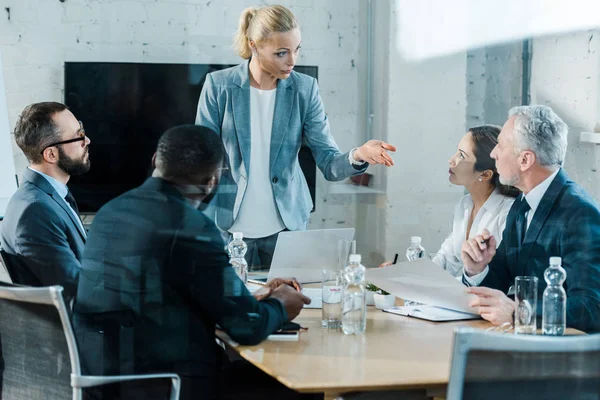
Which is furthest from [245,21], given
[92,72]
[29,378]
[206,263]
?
[29,378]

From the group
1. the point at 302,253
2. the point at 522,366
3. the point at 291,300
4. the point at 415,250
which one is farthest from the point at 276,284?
the point at 522,366

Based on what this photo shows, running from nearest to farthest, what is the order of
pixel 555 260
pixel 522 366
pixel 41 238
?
pixel 522 366, pixel 555 260, pixel 41 238

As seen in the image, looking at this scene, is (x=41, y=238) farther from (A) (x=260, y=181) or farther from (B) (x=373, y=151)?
(B) (x=373, y=151)

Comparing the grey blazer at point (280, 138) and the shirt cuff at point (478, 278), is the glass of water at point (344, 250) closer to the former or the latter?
the grey blazer at point (280, 138)

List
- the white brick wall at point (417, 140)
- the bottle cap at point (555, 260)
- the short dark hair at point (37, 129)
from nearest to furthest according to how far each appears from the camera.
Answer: the bottle cap at point (555, 260) < the short dark hair at point (37, 129) < the white brick wall at point (417, 140)

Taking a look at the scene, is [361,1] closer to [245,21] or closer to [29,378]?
[245,21]

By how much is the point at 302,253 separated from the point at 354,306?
0.48m

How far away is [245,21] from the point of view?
2.73 meters

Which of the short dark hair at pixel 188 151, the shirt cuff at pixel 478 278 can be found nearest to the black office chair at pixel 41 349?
the short dark hair at pixel 188 151

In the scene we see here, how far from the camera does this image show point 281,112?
2793mm

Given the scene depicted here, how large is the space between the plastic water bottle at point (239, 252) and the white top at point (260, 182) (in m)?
0.03

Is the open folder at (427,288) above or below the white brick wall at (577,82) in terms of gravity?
below

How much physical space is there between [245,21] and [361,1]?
40 centimetres

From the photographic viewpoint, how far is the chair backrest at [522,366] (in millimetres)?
1492
